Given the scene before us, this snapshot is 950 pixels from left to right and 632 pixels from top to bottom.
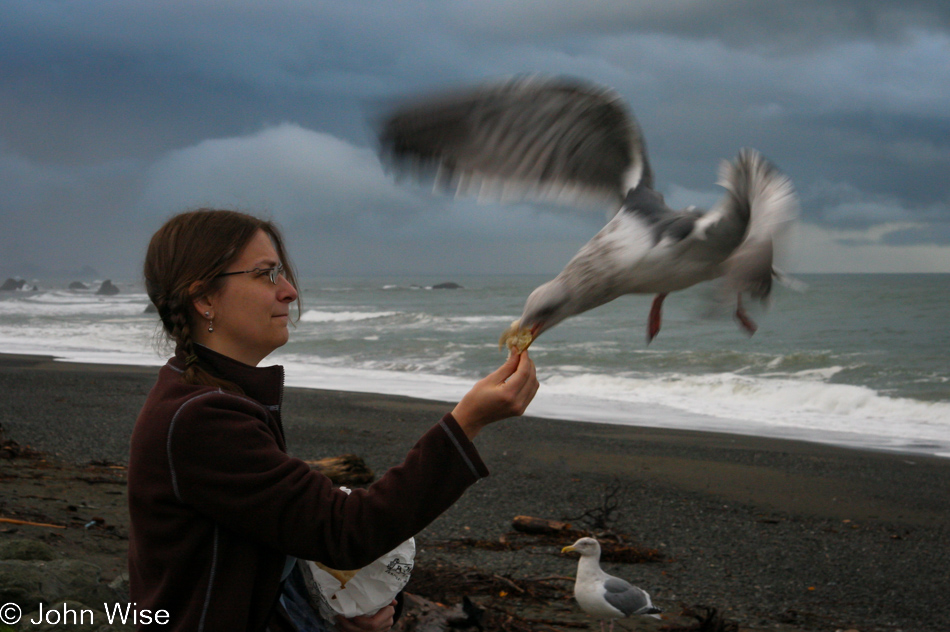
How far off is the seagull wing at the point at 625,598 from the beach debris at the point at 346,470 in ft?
10.9

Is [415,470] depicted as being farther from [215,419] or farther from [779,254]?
[779,254]

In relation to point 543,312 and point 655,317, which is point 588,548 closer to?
point 655,317

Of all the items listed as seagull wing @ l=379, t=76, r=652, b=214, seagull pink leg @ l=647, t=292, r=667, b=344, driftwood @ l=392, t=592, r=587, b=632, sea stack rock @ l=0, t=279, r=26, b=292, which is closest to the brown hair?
seagull wing @ l=379, t=76, r=652, b=214

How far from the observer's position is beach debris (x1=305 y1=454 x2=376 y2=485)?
7.23 m

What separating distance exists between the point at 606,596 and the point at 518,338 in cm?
332

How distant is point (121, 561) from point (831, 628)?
421 centimetres

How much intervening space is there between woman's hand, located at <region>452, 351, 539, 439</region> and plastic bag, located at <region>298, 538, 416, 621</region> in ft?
1.12

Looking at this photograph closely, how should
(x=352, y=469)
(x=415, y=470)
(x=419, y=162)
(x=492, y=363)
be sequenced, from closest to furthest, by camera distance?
1. (x=415, y=470)
2. (x=419, y=162)
3. (x=352, y=469)
4. (x=492, y=363)

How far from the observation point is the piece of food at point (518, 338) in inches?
59.4

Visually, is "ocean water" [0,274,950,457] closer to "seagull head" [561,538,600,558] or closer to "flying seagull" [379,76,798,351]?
"flying seagull" [379,76,798,351]

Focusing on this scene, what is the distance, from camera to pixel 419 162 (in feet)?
7.22

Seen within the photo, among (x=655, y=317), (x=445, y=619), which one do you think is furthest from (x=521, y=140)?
(x=445, y=619)

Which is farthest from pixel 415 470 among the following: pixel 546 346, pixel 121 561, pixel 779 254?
pixel 546 346

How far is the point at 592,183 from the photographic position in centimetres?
231
